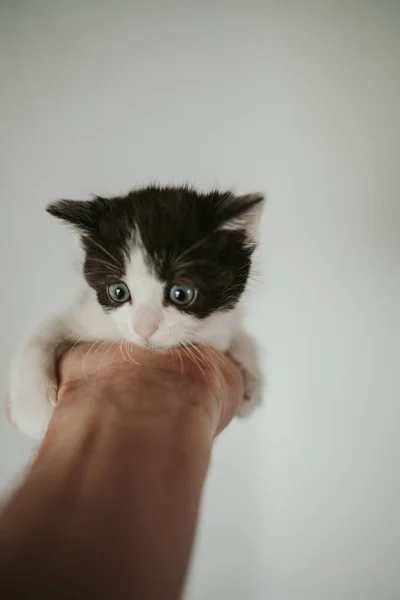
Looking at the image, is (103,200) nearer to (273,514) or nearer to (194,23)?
(194,23)

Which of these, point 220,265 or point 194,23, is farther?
point 194,23

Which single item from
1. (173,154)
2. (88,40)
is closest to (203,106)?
(173,154)

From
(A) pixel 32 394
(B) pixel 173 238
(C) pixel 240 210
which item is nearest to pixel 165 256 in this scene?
(B) pixel 173 238

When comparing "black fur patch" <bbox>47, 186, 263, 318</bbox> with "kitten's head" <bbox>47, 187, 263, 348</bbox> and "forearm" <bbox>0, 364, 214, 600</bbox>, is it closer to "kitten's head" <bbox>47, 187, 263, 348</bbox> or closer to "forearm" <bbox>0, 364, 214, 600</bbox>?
"kitten's head" <bbox>47, 187, 263, 348</bbox>

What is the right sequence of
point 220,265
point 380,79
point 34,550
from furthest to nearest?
point 380,79
point 220,265
point 34,550

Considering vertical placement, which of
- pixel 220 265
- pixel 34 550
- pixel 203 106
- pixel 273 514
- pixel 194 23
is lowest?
A: pixel 273 514

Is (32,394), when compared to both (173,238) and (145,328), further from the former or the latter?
(173,238)
